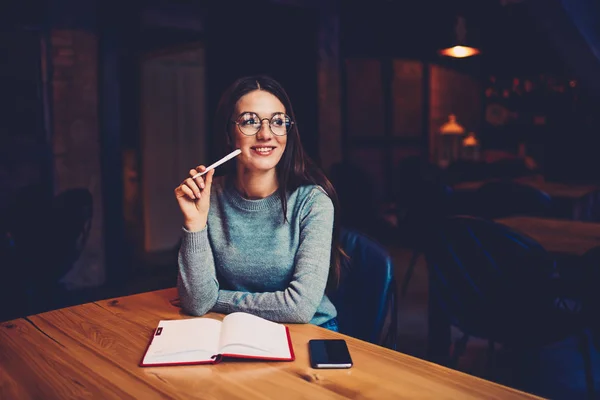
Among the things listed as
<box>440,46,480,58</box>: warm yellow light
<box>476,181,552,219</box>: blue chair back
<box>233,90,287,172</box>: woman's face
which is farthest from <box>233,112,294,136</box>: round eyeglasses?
<box>440,46,480,58</box>: warm yellow light

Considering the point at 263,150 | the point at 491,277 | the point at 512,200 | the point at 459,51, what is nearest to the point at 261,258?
the point at 263,150

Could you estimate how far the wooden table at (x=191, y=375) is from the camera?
1.03 meters

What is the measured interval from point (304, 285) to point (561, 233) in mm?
1838

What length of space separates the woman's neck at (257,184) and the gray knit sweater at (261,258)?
0.09 feet

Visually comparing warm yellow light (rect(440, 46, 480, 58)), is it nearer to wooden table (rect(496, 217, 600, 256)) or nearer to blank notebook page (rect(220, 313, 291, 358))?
wooden table (rect(496, 217, 600, 256))

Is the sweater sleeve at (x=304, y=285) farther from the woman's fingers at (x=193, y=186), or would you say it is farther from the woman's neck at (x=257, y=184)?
the woman's fingers at (x=193, y=186)

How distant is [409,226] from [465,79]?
23.1 feet

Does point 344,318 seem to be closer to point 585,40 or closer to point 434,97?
point 585,40

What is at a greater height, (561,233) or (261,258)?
(261,258)

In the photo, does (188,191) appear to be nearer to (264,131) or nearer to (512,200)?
(264,131)

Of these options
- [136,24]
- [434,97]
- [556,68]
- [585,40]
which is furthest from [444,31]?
[556,68]

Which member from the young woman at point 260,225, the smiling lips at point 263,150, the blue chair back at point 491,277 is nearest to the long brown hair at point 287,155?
the young woman at point 260,225

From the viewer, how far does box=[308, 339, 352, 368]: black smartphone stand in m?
1.15

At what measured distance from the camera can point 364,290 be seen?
1706 mm
